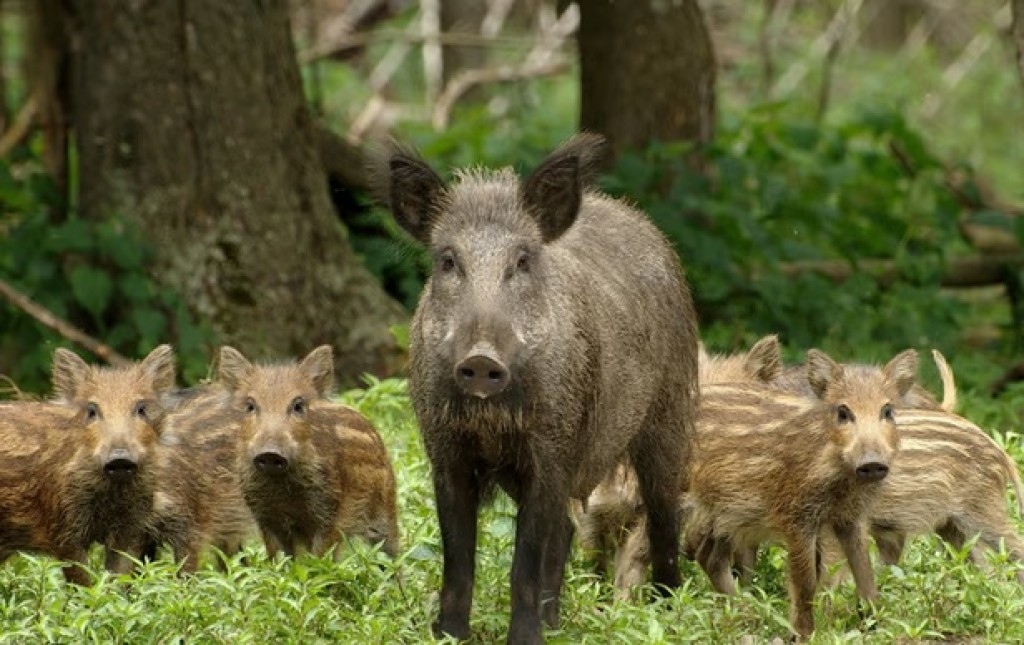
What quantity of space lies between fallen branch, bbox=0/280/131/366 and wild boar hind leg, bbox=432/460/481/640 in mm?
3770

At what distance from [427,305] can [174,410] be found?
1.88m

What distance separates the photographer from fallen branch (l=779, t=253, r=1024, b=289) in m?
12.5

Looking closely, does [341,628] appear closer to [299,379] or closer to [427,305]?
[427,305]

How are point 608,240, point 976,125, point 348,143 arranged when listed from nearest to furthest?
point 608,240 → point 348,143 → point 976,125

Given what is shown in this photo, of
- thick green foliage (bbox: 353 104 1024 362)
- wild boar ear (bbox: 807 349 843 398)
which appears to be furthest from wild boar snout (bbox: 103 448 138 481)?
thick green foliage (bbox: 353 104 1024 362)

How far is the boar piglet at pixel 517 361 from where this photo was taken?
6246 millimetres

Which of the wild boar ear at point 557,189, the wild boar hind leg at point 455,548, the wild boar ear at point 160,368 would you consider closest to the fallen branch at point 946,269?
the wild boar ear at point 160,368

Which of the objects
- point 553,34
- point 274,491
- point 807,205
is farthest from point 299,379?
point 553,34

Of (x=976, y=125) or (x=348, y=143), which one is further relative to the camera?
(x=976, y=125)

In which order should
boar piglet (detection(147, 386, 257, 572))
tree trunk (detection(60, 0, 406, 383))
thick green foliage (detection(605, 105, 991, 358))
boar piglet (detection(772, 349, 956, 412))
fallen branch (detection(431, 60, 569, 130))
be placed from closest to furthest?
boar piglet (detection(147, 386, 257, 572)) → boar piglet (detection(772, 349, 956, 412)) → tree trunk (detection(60, 0, 406, 383)) → thick green foliage (detection(605, 105, 991, 358)) → fallen branch (detection(431, 60, 569, 130))

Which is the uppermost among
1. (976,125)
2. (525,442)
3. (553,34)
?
(525,442)

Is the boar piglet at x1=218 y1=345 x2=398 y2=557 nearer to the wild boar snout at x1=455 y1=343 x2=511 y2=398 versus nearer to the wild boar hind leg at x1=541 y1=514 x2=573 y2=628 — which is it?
the wild boar hind leg at x1=541 y1=514 x2=573 y2=628

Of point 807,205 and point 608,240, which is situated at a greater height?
point 608,240

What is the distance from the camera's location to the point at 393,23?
744 inches
